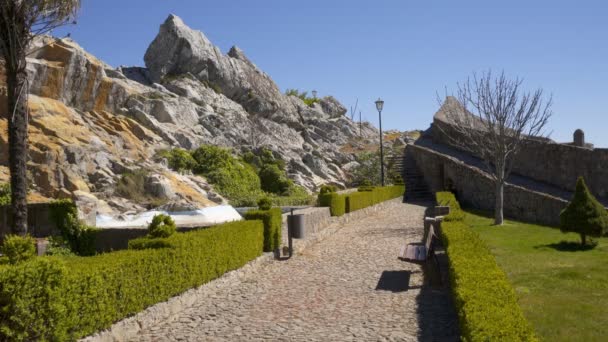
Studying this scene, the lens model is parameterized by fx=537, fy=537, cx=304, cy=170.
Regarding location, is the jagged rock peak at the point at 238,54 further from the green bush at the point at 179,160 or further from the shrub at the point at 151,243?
the shrub at the point at 151,243

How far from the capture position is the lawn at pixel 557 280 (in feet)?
21.5

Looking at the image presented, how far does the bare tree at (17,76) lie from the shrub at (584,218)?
12643mm

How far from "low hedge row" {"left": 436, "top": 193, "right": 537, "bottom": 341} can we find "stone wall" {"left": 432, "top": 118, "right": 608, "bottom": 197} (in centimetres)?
1641

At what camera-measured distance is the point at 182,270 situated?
8.29 m

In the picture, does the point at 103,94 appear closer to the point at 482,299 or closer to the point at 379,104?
the point at 379,104

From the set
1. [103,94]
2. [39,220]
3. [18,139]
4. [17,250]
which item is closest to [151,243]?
[17,250]

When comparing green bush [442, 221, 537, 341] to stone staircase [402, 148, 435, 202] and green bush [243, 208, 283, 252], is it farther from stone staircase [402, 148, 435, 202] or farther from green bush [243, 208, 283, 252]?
stone staircase [402, 148, 435, 202]

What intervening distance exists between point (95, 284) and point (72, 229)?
9412mm

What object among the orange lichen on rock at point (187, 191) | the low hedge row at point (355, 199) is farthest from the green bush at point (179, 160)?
the low hedge row at point (355, 199)

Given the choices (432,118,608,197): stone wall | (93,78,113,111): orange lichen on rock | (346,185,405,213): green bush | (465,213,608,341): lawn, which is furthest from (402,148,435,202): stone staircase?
(93,78,113,111): orange lichen on rock

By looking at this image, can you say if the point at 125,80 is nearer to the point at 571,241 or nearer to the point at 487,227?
the point at 487,227

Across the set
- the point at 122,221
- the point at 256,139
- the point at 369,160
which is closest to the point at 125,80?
the point at 256,139

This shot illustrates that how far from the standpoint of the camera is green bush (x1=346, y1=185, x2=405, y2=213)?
21.1m

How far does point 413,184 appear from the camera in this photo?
34906 millimetres
